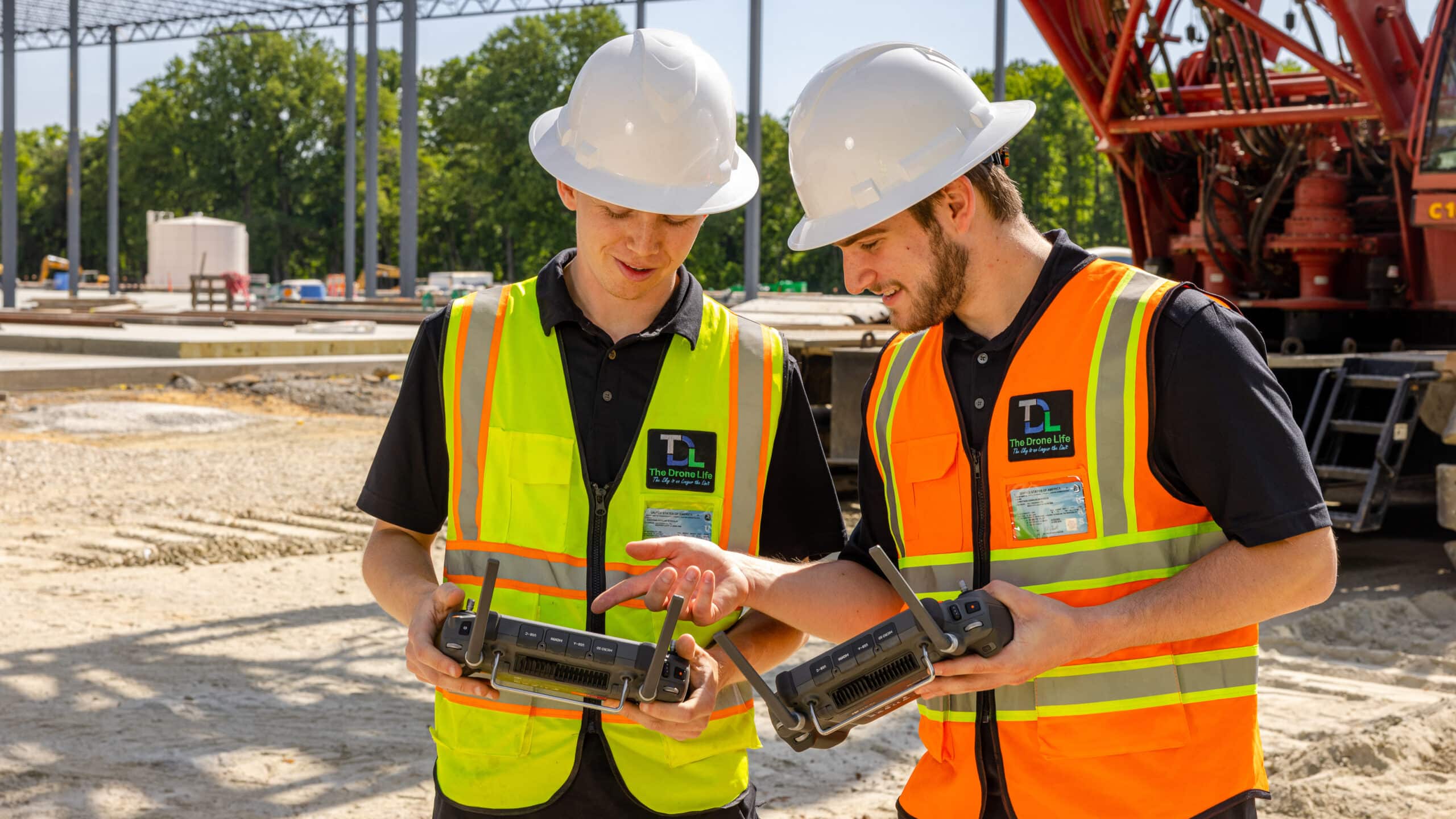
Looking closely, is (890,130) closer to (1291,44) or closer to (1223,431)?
(1223,431)

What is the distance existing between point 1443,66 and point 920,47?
7.61 m

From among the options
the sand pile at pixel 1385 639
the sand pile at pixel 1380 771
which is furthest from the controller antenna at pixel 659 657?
the sand pile at pixel 1385 639

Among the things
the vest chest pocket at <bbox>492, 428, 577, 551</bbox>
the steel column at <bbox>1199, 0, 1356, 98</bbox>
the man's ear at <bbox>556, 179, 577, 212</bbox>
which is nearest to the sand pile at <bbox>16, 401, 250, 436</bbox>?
the steel column at <bbox>1199, 0, 1356, 98</bbox>

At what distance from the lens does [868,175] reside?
7.80 ft

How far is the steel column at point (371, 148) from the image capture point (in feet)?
113

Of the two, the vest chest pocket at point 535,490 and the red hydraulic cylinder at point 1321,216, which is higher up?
the red hydraulic cylinder at point 1321,216

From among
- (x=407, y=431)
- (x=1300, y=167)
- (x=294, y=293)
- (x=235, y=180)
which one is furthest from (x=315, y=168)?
(x=407, y=431)

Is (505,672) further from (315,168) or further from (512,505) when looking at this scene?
(315,168)

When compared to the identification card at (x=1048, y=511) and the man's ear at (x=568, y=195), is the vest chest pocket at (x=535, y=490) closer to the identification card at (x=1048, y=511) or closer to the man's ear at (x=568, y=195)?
the man's ear at (x=568, y=195)

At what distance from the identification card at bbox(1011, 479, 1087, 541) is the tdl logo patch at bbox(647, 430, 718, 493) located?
57 centimetres

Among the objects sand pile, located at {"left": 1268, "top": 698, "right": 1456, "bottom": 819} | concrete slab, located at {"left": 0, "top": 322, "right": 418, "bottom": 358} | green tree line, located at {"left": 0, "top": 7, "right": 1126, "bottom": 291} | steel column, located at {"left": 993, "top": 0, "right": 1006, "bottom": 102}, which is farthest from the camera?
green tree line, located at {"left": 0, "top": 7, "right": 1126, "bottom": 291}

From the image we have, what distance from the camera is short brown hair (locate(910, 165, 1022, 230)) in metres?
2.32

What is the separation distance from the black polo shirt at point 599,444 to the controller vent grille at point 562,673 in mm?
308

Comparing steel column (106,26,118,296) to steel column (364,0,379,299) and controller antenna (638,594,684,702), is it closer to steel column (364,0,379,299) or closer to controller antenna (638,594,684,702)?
steel column (364,0,379,299)
